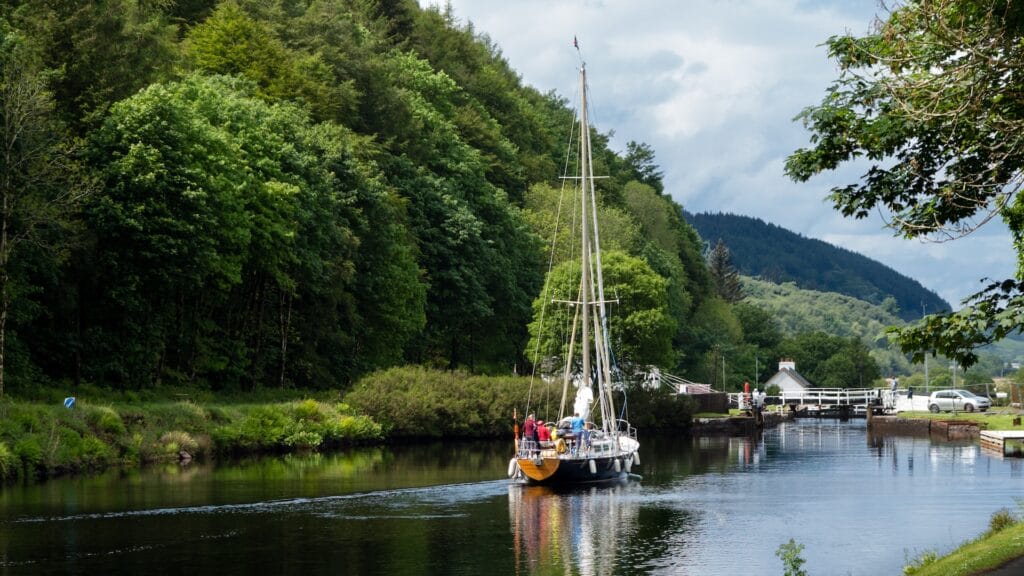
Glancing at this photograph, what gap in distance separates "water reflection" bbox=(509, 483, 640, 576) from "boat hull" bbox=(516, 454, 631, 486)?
578 millimetres

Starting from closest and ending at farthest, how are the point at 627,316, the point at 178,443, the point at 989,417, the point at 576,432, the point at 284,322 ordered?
the point at 576,432 < the point at 178,443 < the point at 284,322 < the point at 989,417 < the point at 627,316

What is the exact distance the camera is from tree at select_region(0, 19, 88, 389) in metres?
53.0

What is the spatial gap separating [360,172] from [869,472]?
137 ft

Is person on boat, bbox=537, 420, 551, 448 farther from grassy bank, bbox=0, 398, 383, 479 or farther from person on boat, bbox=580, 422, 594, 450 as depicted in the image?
grassy bank, bbox=0, 398, 383, 479

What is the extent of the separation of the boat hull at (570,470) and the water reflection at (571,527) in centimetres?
58

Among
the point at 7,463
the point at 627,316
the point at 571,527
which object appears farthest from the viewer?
the point at 627,316

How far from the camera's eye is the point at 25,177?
176 feet

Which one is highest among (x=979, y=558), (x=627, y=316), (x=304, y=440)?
(x=627, y=316)

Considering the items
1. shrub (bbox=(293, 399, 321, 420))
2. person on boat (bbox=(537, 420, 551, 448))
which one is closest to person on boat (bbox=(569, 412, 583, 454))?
person on boat (bbox=(537, 420, 551, 448))

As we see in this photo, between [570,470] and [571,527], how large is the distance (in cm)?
1245

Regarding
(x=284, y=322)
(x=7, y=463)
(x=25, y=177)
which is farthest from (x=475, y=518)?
(x=284, y=322)

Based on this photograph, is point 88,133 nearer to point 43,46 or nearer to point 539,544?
point 43,46

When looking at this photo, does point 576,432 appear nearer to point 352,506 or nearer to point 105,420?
point 352,506

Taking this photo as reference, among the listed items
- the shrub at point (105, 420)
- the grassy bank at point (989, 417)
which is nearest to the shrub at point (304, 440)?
the shrub at point (105, 420)
